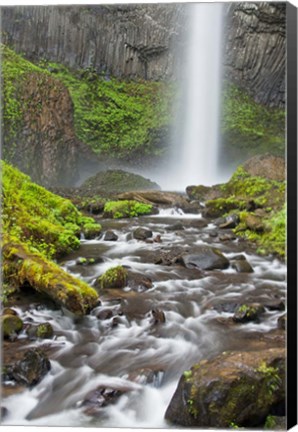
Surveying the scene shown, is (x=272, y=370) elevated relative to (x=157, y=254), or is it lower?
lower

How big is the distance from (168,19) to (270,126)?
117 cm

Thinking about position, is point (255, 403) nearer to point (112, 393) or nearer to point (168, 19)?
point (112, 393)

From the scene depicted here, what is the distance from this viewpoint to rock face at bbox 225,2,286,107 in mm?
4918

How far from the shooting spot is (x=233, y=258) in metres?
5.05

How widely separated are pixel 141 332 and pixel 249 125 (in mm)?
1805

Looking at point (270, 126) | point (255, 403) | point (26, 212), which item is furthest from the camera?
point (26, 212)

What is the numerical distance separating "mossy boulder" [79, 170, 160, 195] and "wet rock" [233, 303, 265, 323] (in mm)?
1163

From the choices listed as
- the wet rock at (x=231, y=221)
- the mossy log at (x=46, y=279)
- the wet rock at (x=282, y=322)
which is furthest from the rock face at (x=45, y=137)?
the wet rock at (x=282, y=322)

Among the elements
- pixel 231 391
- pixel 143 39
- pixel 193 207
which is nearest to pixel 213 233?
pixel 193 207

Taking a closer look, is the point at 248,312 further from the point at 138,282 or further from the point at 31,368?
the point at 31,368

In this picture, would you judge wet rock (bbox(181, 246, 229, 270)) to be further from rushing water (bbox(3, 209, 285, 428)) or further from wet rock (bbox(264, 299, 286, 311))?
wet rock (bbox(264, 299, 286, 311))

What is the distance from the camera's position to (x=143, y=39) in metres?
5.17

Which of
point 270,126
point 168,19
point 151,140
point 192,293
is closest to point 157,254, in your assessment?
point 192,293

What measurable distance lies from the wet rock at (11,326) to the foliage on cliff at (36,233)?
0.79 ft
